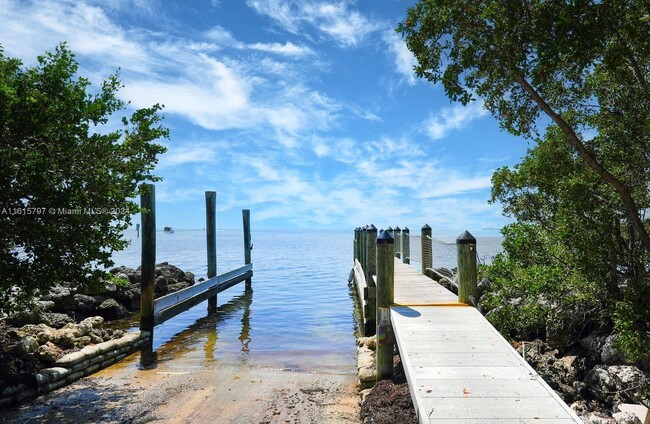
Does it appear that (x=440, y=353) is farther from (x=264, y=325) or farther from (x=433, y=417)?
(x=264, y=325)

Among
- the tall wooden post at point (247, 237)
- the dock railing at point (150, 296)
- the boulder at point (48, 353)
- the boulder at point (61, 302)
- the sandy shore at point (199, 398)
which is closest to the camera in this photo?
the sandy shore at point (199, 398)

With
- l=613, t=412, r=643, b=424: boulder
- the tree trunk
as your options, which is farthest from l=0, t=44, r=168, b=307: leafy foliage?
l=613, t=412, r=643, b=424: boulder

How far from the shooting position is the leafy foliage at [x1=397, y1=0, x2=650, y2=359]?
5418 mm

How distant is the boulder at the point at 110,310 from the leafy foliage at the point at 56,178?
8974 mm

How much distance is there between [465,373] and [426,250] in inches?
343

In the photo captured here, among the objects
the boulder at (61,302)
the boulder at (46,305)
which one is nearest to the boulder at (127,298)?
the boulder at (61,302)

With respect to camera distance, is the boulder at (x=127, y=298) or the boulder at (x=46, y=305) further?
the boulder at (x=127, y=298)

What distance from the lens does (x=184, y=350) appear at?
41.0 feet

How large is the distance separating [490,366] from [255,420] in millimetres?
3660

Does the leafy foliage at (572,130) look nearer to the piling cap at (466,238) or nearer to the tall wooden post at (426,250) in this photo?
the piling cap at (466,238)

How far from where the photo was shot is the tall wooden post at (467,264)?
7.87 meters

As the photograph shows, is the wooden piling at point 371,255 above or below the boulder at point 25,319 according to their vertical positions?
above

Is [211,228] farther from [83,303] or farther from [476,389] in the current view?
[476,389]

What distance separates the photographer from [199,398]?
7.91 meters
